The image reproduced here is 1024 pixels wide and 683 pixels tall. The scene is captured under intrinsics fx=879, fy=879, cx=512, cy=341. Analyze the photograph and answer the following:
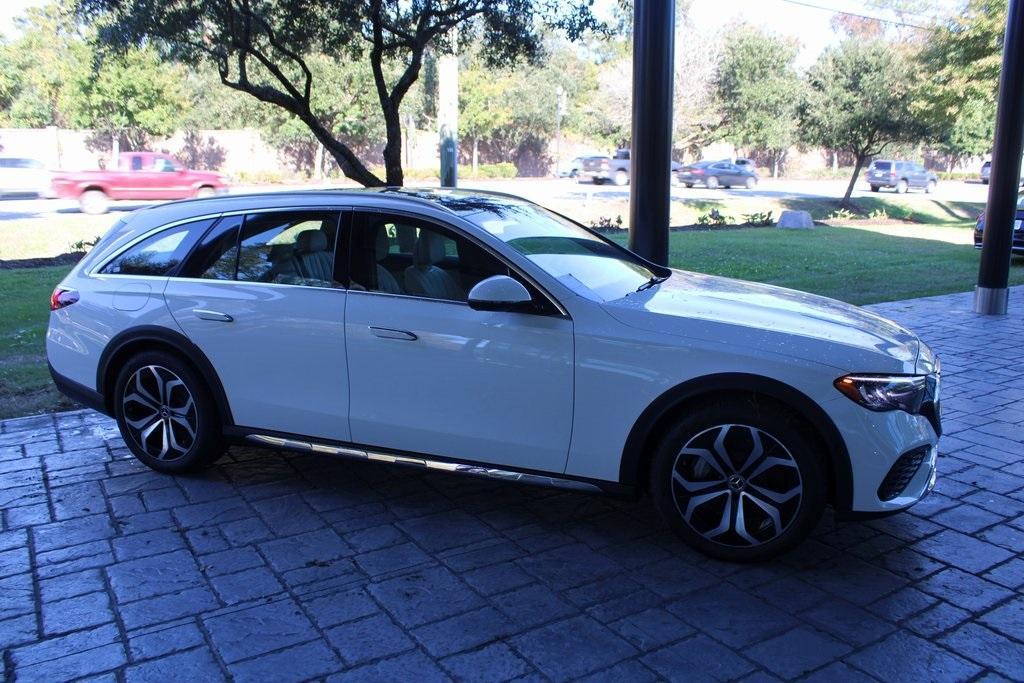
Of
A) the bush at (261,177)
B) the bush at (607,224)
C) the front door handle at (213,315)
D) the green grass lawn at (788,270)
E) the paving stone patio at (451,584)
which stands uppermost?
the bush at (261,177)

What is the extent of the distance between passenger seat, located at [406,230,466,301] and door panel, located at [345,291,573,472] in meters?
0.07

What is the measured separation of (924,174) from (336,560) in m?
43.0

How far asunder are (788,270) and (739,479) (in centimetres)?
1108

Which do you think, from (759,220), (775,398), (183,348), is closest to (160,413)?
(183,348)

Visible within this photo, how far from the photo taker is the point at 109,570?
3975 millimetres

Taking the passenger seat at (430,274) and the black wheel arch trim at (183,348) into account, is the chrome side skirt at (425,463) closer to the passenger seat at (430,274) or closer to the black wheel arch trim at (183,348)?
the black wheel arch trim at (183,348)

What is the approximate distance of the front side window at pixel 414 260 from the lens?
441 cm

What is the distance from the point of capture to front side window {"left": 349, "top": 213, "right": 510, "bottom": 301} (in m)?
4.41

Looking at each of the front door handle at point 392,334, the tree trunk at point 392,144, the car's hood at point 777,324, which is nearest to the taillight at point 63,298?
the front door handle at point 392,334

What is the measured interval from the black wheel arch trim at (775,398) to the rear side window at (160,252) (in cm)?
282

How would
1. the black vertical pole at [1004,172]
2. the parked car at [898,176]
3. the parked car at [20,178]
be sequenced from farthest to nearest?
1. the parked car at [898,176]
2. the parked car at [20,178]
3. the black vertical pole at [1004,172]

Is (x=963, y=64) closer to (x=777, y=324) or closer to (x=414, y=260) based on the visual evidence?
(x=777, y=324)

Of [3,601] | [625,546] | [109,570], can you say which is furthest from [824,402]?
[3,601]

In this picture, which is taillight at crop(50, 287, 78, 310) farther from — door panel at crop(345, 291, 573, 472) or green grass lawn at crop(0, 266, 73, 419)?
door panel at crop(345, 291, 573, 472)
